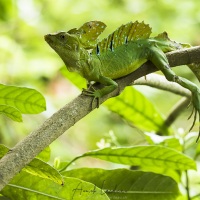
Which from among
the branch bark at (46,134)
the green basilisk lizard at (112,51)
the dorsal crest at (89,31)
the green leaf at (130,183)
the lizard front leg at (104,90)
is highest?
the dorsal crest at (89,31)

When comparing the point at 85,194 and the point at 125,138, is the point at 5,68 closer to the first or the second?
the point at 125,138

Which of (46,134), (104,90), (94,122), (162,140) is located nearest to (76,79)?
(162,140)

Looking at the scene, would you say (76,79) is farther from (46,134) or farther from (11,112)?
(46,134)

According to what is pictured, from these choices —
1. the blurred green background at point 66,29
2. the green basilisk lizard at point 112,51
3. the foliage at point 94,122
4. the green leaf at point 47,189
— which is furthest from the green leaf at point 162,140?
the blurred green background at point 66,29

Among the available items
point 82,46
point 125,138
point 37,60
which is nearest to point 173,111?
point 82,46

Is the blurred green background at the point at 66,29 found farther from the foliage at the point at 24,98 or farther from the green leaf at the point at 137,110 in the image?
the foliage at the point at 24,98

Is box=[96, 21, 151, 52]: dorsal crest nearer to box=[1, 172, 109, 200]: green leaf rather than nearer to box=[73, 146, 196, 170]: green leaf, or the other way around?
box=[73, 146, 196, 170]: green leaf

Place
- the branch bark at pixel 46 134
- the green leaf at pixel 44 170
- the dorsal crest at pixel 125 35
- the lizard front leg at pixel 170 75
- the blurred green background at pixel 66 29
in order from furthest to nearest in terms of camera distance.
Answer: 1. the blurred green background at pixel 66 29
2. the dorsal crest at pixel 125 35
3. the lizard front leg at pixel 170 75
4. the green leaf at pixel 44 170
5. the branch bark at pixel 46 134
